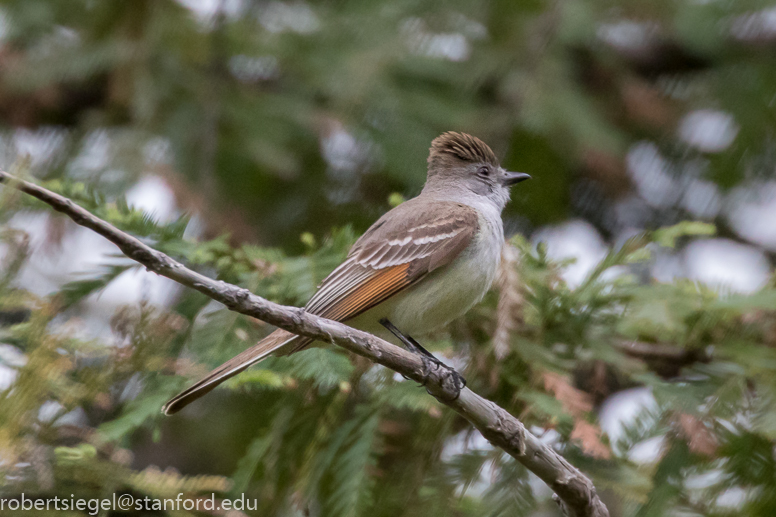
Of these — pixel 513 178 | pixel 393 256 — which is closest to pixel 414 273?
pixel 393 256

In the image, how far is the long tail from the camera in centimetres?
291

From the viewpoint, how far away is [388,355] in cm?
274

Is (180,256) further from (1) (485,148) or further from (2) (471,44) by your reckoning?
(2) (471,44)

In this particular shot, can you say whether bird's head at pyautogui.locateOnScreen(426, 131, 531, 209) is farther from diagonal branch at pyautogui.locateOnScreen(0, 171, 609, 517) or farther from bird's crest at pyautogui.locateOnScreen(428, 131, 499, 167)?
diagonal branch at pyautogui.locateOnScreen(0, 171, 609, 517)

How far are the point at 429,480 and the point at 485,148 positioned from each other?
7.97ft

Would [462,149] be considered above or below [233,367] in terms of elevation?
above

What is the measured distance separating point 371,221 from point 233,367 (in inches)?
111

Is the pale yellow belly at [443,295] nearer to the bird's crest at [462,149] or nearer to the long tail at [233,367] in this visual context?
the long tail at [233,367]

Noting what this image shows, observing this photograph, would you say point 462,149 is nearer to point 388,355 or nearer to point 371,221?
point 371,221

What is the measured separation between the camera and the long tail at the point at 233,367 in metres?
2.91

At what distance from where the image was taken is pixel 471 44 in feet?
19.1

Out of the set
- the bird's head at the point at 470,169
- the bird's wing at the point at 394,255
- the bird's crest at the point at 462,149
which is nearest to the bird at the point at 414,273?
the bird's wing at the point at 394,255

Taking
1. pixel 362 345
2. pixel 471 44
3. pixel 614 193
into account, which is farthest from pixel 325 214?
pixel 362 345

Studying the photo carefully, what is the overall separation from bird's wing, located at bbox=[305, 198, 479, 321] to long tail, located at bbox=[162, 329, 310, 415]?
1.34 ft
